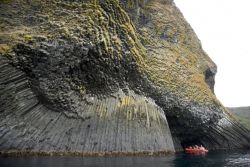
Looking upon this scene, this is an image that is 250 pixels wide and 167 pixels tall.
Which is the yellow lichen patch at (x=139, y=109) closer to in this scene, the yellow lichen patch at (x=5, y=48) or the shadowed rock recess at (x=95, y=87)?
the shadowed rock recess at (x=95, y=87)

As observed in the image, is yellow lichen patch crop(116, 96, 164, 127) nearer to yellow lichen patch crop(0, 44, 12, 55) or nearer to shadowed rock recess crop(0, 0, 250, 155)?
shadowed rock recess crop(0, 0, 250, 155)

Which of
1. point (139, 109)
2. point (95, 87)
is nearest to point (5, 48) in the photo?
point (95, 87)

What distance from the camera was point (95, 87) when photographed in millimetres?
39688

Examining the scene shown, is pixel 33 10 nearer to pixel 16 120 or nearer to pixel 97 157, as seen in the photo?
pixel 16 120

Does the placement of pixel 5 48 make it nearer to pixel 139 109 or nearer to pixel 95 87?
pixel 95 87

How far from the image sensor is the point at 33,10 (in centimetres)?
3775

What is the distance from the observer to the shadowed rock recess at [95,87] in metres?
33.2

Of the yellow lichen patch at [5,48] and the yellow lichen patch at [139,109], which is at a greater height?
the yellow lichen patch at [5,48]

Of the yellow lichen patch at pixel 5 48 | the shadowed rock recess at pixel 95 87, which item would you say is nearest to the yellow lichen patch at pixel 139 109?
the shadowed rock recess at pixel 95 87

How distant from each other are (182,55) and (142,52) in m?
9.52

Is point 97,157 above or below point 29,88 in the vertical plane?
below

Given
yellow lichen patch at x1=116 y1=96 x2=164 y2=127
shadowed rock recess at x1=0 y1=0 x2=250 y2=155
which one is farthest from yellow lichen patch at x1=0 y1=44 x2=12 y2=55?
yellow lichen patch at x1=116 y1=96 x2=164 y2=127

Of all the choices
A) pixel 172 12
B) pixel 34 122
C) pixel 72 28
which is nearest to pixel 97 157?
pixel 34 122

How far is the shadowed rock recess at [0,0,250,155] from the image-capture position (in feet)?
109
